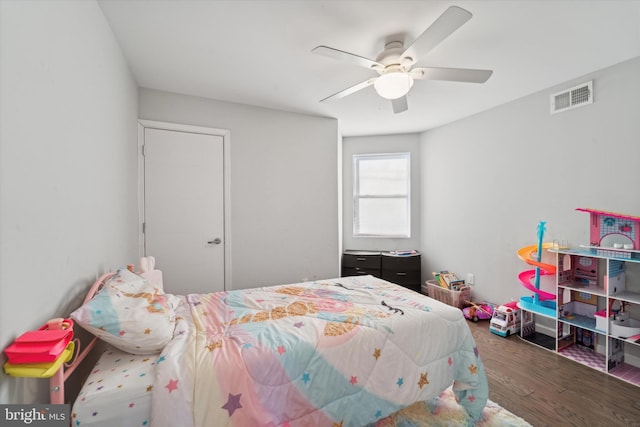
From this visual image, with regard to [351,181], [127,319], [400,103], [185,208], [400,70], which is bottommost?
[127,319]

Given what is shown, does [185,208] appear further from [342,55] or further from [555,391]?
[555,391]

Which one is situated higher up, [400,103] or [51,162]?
[400,103]

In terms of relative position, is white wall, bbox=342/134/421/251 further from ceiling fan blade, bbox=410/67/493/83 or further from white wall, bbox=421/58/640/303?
ceiling fan blade, bbox=410/67/493/83

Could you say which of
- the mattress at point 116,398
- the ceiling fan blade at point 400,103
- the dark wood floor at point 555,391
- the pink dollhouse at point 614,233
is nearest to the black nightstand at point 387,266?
the dark wood floor at point 555,391

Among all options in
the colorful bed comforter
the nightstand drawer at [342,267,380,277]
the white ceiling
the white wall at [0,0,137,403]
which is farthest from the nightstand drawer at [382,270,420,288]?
the white wall at [0,0,137,403]

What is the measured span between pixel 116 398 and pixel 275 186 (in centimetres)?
266

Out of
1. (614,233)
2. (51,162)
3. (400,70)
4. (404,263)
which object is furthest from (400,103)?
(404,263)

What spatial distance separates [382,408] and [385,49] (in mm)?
2320

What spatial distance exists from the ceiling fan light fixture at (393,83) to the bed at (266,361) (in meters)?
1.55

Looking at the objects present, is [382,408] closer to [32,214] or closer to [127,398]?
[127,398]

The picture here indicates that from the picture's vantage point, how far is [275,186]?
11.5 feet

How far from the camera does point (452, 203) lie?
4.05 meters

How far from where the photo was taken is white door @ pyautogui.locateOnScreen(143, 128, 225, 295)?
2.90 m

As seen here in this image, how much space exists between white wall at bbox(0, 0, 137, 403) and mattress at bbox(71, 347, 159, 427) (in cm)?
17
